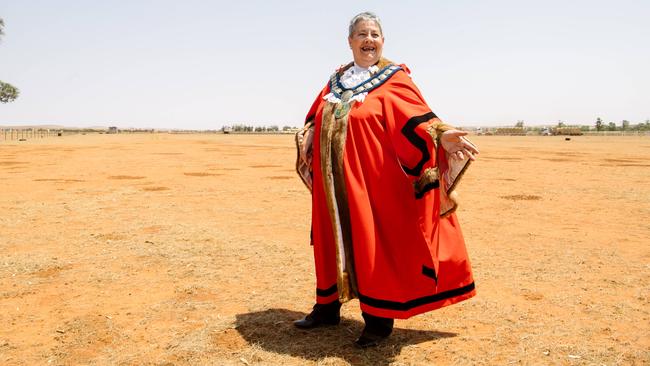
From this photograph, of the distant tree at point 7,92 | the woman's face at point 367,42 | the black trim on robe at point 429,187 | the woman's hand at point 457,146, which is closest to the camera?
the woman's hand at point 457,146

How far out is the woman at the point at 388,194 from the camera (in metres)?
3.44

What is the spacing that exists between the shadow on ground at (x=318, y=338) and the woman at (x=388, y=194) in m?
0.13

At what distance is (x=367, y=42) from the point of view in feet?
12.1

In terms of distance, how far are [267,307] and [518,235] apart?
14.4 ft

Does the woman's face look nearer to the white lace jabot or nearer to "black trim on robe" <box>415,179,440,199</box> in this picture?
the white lace jabot

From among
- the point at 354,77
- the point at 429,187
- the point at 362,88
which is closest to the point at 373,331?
the point at 429,187

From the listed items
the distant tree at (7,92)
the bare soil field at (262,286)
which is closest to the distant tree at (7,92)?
the distant tree at (7,92)

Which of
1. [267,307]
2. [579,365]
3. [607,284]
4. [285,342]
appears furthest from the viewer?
[607,284]

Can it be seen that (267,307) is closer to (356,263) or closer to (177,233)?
(356,263)

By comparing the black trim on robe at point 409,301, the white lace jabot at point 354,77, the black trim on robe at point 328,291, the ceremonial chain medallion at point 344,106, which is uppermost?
the white lace jabot at point 354,77

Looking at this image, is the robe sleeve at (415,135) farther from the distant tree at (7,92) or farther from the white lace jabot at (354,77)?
the distant tree at (7,92)

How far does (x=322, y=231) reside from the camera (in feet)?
12.5

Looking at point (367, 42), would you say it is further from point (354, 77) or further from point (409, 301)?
point (409, 301)

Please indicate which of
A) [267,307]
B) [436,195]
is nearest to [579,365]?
[436,195]
